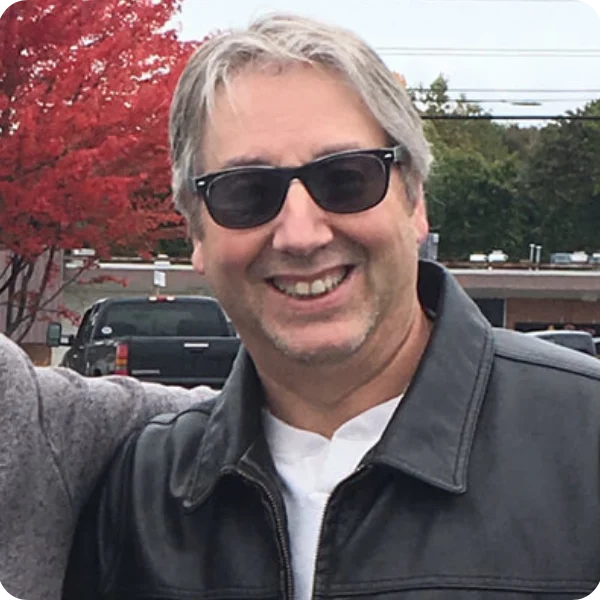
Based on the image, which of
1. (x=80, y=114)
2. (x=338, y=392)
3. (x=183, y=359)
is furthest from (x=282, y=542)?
(x=183, y=359)

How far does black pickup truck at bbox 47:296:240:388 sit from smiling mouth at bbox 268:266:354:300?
9.48m

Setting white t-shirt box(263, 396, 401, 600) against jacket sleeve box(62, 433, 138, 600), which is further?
jacket sleeve box(62, 433, 138, 600)

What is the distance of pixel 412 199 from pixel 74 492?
2.51 feet

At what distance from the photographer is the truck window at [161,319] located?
41.7ft

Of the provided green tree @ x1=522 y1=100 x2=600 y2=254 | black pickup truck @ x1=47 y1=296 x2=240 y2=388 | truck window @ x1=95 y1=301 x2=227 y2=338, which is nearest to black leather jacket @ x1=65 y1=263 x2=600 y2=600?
black pickup truck @ x1=47 y1=296 x2=240 y2=388

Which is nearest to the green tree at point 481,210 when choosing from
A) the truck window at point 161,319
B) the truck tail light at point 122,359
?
the truck window at point 161,319

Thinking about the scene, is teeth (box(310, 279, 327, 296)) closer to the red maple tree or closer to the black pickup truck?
the red maple tree

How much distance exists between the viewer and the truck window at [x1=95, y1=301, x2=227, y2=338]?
41.7 ft

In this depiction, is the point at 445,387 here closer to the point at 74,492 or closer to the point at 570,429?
the point at 570,429

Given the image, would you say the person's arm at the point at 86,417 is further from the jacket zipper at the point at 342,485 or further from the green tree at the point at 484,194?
the green tree at the point at 484,194

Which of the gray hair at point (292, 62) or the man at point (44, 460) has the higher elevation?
the gray hair at point (292, 62)

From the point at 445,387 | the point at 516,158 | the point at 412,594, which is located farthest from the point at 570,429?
the point at 516,158

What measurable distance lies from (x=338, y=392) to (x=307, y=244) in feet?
0.83

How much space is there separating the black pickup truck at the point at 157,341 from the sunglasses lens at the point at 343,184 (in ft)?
31.1
